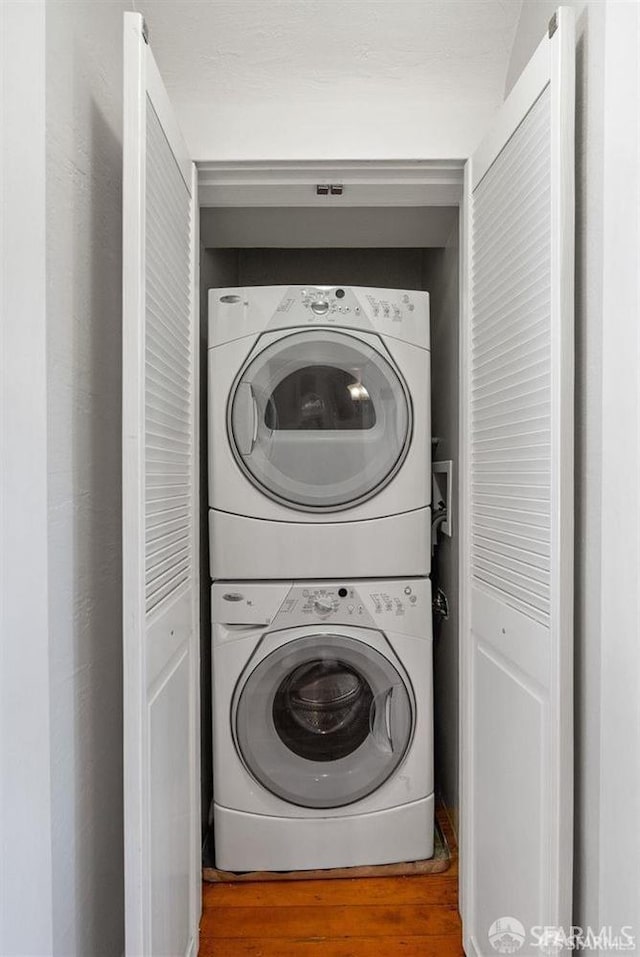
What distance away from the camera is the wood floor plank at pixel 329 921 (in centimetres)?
172

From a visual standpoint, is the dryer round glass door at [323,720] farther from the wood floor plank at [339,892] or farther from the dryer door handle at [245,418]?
the dryer door handle at [245,418]

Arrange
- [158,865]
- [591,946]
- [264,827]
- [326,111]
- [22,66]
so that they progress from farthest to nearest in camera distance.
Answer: [264,827], [326,111], [158,865], [591,946], [22,66]

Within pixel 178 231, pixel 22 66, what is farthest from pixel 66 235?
pixel 178 231

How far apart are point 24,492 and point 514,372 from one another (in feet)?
3.09

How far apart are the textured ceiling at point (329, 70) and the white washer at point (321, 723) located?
126 cm

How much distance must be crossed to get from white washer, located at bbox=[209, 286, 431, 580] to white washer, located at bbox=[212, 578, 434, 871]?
113 mm

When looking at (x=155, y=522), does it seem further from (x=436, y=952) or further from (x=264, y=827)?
(x=436, y=952)

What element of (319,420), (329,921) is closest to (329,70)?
(319,420)

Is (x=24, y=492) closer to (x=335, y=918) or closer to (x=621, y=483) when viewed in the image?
(x=621, y=483)

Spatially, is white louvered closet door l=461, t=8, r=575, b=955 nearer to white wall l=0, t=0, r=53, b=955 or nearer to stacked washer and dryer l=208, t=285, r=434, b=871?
stacked washer and dryer l=208, t=285, r=434, b=871

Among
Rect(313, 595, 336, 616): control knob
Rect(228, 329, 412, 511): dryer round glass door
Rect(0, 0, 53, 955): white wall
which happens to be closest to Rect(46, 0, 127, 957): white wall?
Rect(0, 0, 53, 955): white wall

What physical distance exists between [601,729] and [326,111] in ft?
4.96

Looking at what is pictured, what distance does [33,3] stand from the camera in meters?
0.98

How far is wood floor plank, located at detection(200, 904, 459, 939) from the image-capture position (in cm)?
172
